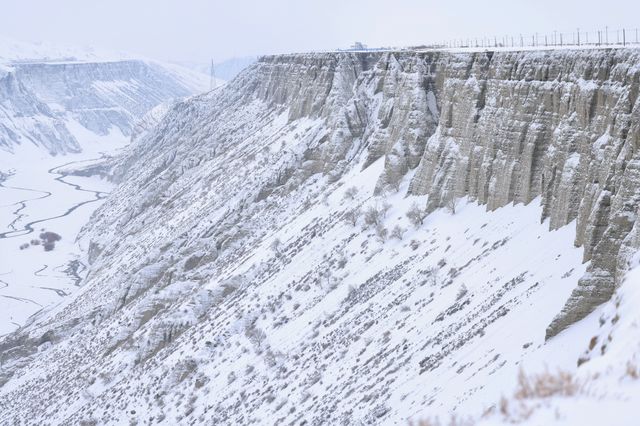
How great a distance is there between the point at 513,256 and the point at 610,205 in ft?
19.0

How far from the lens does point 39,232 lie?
→ 120 meters

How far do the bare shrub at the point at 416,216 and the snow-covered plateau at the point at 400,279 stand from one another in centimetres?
14

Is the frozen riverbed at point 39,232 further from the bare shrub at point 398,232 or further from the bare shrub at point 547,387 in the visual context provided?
the bare shrub at point 547,387

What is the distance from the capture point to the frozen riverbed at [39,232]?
83.6 m

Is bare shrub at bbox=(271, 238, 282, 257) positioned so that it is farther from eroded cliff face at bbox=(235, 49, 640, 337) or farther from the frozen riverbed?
the frozen riverbed

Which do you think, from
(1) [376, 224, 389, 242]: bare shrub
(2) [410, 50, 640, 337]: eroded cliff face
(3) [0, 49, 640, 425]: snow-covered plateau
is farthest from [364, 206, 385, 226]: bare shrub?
(2) [410, 50, 640, 337]: eroded cliff face

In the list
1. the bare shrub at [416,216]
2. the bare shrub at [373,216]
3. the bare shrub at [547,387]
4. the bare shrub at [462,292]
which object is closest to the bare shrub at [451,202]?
the bare shrub at [416,216]

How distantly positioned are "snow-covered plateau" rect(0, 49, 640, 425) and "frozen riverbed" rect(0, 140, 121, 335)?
56.9 ft

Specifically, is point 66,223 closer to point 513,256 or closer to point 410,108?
point 410,108

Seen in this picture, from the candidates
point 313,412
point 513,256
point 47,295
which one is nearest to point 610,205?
point 513,256

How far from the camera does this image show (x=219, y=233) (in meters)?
57.5

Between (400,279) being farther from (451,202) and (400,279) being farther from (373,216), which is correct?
(373,216)

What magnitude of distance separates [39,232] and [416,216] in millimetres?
92804

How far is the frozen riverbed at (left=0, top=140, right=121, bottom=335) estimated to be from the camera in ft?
274
